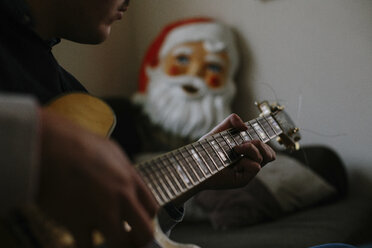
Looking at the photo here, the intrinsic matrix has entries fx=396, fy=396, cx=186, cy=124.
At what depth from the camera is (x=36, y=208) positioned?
0.38 m

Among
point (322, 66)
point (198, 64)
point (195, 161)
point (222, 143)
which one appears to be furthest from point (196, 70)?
point (195, 161)

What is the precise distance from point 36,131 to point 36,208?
8 cm

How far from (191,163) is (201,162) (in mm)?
29

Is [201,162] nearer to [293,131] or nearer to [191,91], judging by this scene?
[293,131]

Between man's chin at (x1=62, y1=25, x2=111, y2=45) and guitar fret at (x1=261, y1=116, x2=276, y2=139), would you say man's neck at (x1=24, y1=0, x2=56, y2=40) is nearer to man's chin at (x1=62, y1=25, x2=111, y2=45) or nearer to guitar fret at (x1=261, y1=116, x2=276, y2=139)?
man's chin at (x1=62, y1=25, x2=111, y2=45)

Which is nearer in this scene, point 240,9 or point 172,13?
point 240,9

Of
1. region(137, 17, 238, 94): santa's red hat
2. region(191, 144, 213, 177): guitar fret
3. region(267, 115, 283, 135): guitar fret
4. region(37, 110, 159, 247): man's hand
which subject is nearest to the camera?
region(37, 110, 159, 247): man's hand

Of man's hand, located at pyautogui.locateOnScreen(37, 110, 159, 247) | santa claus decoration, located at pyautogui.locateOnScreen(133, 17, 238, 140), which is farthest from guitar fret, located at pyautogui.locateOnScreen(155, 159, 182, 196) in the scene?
santa claus decoration, located at pyautogui.locateOnScreen(133, 17, 238, 140)

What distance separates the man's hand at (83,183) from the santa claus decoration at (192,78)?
1340 millimetres

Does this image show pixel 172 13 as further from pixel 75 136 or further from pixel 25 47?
pixel 75 136

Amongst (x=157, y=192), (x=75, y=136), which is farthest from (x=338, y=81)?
(x=75, y=136)

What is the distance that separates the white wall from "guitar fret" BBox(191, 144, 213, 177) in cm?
37

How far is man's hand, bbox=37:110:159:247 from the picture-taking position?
1.18ft

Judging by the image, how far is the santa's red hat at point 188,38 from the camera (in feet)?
5.59
